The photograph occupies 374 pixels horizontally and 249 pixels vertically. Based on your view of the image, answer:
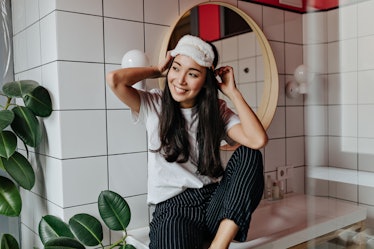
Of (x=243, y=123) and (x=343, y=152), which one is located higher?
(x=243, y=123)

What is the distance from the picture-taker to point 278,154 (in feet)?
6.28

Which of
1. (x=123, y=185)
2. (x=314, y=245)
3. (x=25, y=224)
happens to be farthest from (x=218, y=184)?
(x=25, y=224)

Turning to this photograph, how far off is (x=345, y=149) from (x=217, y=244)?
1.84 ft

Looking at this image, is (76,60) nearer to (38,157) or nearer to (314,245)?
(38,157)

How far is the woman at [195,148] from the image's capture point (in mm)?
1121

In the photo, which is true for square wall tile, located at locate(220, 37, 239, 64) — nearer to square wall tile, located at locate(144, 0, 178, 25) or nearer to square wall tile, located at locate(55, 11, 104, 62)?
square wall tile, located at locate(144, 0, 178, 25)

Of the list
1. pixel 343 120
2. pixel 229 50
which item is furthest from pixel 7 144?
pixel 343 120

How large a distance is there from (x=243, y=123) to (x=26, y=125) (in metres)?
0.75

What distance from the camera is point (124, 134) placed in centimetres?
139

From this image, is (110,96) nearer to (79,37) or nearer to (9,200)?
(79,37)

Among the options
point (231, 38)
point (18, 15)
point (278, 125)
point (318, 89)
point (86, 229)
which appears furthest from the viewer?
point (278, 125)

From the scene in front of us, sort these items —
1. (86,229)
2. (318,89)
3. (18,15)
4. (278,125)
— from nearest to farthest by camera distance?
(86,229) < (318,89) < (18,15) < (278,125)

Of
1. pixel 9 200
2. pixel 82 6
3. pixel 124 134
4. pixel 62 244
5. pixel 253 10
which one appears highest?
pixel 253 10

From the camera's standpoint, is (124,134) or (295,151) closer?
(124,134)
